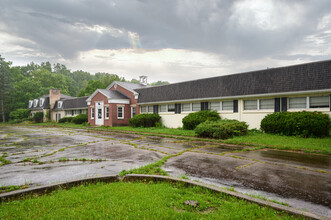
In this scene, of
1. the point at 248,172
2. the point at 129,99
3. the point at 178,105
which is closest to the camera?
the point at 248,172

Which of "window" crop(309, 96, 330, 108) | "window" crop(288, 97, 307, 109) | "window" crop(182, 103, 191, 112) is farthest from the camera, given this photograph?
"window" crop(182, 103, 191, 112)

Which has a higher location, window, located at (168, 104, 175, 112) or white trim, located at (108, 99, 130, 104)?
white trim, located at (108, 99, 130, 104)

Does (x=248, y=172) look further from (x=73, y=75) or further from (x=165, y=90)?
(x=73, y=75)

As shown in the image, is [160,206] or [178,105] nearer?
[160,206]

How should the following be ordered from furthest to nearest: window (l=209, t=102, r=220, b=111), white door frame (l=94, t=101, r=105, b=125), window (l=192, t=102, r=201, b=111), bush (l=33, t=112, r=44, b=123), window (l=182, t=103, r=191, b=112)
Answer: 1. bush (l=33, t=112, r=44, b=123)
2. white door frame (l=94, t=101, r=105, b=125)
3. window (l=182, t=103, r=191, b=112)
4. window (l=192, t=102, r=201, b=111)
5. window (l=209, t=102, r=220, b=111)

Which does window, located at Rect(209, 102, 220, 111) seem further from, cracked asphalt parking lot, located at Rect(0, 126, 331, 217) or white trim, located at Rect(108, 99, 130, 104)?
white trim, located at Rect(108, 99, 130, 104)

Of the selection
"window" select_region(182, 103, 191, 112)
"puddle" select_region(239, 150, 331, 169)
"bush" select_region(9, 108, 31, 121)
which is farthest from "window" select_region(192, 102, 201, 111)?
"bush" select_region(9, 108, 31, 121)

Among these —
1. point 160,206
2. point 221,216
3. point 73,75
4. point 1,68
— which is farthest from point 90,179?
point 73,75

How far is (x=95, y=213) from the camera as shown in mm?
3262

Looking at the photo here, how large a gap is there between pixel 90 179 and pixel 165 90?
19.4m

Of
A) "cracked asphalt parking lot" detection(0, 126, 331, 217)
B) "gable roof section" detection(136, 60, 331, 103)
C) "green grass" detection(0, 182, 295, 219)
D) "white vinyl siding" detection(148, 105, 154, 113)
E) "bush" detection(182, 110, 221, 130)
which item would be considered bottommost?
"cracked asphalt parking lot" detection(0, 126, 331, 217)

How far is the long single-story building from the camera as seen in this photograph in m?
13.8

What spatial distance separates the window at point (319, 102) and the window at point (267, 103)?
96.9 inches

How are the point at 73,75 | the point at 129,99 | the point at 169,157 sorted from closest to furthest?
the point at 169,157 < the point at 129,99 < the point at 73,75
